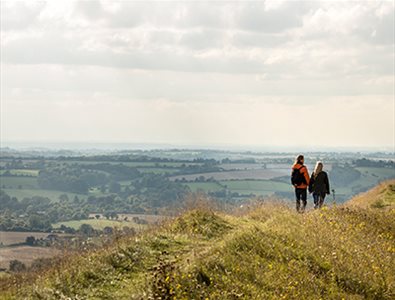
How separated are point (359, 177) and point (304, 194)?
250 ft

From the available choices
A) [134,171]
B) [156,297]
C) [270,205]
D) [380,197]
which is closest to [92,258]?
[156,297]

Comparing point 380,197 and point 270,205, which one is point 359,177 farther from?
point 270,205

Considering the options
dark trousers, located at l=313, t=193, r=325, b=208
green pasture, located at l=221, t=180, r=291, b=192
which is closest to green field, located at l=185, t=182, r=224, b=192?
green pasture, located at l=221, t=180, r=291, b=192

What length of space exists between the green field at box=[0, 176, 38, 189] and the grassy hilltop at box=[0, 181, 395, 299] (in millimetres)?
85585

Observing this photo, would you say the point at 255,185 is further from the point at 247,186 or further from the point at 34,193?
the point at 34,193

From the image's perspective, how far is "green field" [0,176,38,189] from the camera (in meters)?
100

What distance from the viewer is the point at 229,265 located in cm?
1232

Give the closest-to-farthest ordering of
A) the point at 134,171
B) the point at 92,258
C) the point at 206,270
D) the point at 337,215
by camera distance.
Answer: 1. the point at 206,270
2. the point at 92,258
3. the point at 337,215
4. the point at 134,171

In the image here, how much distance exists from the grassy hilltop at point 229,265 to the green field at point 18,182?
281 feet

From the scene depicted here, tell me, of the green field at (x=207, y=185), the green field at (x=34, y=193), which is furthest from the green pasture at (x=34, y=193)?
the green field at (x=207, y=185)

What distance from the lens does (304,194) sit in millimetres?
22000

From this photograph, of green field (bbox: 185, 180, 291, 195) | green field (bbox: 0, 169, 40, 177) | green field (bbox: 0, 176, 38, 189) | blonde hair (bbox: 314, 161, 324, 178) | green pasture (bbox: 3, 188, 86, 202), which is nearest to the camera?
blonde hair (bbox: 314, 161, 324, 178)

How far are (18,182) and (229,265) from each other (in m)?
95.8

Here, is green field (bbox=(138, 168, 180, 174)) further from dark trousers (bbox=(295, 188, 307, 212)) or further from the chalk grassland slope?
dark trousers (bbox=(295, 188, 307, 212))
